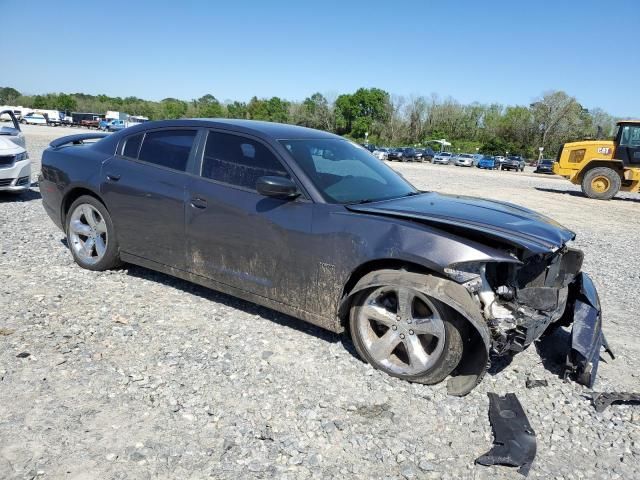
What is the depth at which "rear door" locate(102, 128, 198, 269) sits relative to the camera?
4270 millimetres

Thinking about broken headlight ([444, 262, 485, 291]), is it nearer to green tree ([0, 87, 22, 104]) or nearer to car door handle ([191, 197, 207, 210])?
car door handle ([191, 197, 207, 210])

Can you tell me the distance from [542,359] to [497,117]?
96116mm

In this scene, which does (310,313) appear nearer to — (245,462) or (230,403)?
(230,403)

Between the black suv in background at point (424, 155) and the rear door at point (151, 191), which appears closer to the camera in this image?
the rear door at point (151, 191)

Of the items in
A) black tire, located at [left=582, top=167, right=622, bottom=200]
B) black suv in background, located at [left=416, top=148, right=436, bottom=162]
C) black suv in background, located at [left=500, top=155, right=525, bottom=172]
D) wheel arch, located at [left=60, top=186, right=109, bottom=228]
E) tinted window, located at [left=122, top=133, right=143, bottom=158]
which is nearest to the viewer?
tinted window, located at [left=122, top=133, right=143, bottom=158]

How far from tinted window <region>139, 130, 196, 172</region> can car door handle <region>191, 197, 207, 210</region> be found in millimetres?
365

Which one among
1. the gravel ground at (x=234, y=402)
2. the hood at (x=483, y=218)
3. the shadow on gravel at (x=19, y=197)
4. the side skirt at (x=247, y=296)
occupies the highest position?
the hood at (x=483, y=218)

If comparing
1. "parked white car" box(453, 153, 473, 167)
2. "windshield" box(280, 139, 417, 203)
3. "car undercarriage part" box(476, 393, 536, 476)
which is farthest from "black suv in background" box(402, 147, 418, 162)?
"car undercarriage part" box(476, 393, 536, 476)

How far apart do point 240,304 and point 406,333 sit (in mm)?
1759

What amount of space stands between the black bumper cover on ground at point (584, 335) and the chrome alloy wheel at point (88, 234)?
416 centimetres

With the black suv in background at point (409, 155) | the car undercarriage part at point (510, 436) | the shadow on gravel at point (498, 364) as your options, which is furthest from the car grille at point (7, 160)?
the black suv in background at point (409, 155)

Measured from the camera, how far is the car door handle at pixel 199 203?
4039 millimetres

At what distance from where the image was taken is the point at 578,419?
3053 millimetres

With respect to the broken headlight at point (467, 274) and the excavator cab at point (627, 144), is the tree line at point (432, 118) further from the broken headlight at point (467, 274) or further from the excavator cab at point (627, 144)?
the broken headlight at point (467, 274)
